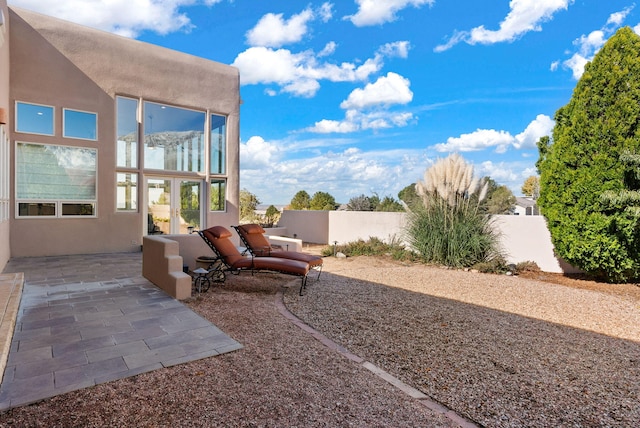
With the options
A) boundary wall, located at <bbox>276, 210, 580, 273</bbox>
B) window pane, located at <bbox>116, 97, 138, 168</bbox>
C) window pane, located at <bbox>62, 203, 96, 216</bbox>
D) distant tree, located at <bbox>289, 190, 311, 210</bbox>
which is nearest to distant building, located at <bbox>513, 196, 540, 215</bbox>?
boundary wall, located at <bbox>276, 210, 580, 273</bbox>

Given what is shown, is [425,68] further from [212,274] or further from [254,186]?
[212,274]

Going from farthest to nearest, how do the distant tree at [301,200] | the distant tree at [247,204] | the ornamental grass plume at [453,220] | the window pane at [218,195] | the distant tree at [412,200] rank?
the distant tree at [301,200], the distant tree at [247,204], the window pane at [218,195], the distant tree at [412,200], the ornamental grass plume at [453,220]

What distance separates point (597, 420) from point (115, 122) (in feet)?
36.9

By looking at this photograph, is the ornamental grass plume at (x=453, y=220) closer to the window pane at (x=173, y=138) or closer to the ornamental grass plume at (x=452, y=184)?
the ornamental grass plume at (x=452, y=184)

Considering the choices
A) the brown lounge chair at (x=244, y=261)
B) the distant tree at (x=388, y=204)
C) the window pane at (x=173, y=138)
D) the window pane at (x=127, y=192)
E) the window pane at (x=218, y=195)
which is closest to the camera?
the brown lounge chair at (x=244, y=261)

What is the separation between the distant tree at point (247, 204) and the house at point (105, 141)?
17.9ft

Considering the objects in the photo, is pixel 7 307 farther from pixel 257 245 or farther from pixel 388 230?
pixel 388 230

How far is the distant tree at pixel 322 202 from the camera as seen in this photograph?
23062 mm

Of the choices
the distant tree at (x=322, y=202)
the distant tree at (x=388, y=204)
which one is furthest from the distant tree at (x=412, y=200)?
the distant tree at (x=322, y=202)

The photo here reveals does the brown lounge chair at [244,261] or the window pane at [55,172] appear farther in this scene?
the window pane at [55,172]

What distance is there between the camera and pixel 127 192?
33.0 feet

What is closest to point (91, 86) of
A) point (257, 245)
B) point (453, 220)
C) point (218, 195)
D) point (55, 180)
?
point (55, 180)

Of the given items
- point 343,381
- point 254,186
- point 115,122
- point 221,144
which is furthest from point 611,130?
point 254,186

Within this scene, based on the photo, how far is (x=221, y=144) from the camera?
11969mm
